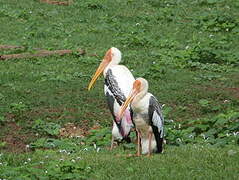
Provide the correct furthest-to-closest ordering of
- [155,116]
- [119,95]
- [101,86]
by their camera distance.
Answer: [101,86] < [119,95] < [155,116]

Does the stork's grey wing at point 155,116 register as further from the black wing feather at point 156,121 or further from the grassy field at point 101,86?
the grassy field at point 101,86

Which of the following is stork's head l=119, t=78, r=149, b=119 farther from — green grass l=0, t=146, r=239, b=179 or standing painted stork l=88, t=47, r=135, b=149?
standing painted stork l=88, t=47, r=135, b=149

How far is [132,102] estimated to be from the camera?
315 inches

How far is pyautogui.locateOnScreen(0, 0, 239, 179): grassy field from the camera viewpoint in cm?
745

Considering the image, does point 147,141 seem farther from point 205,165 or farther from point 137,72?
point 137,72

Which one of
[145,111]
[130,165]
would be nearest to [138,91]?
[145,111]

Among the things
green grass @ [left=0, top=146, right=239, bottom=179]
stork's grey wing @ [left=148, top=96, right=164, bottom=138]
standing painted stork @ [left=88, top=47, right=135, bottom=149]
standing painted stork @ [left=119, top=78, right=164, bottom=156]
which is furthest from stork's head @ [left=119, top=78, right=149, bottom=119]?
standing painted stork @ [left=88, top=47, right=135, bottom=149]

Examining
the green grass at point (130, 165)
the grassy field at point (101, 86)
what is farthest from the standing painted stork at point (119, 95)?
the green grass at point (130, 165)

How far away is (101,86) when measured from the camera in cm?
1281

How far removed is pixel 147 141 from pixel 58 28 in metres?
9.13

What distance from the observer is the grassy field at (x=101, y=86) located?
24.5 feet

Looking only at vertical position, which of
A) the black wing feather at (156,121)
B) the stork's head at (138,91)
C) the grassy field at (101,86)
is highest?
the stork's head at (138,91)

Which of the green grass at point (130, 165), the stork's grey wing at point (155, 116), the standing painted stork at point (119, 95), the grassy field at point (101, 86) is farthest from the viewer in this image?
the standing painted stork at point (119, 95)

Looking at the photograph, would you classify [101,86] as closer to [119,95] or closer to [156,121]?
[119,95]
